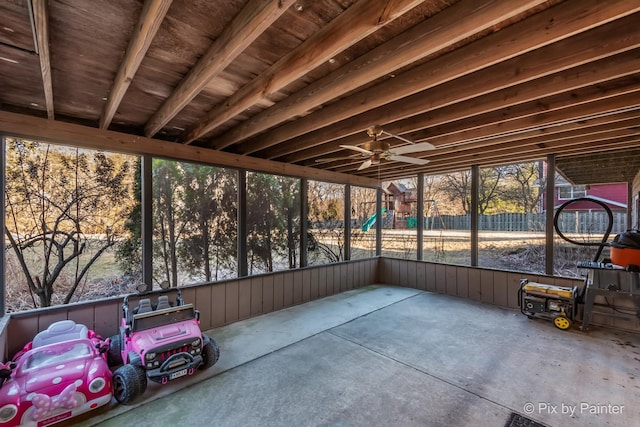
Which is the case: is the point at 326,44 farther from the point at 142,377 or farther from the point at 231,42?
the point at 142,377

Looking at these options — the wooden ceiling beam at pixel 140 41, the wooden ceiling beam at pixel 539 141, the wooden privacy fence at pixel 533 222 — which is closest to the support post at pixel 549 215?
the wooden privacy fence at pixel 533 222

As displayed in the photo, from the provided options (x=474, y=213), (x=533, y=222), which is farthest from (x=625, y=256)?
(x=474, y=213)

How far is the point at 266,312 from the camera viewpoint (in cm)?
460

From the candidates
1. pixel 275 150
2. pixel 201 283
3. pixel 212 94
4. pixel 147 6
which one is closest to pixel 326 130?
pixel 275 150

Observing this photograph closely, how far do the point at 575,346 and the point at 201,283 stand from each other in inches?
195

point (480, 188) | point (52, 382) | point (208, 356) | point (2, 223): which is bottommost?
point (208, 356)

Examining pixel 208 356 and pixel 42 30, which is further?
pixel 208 356

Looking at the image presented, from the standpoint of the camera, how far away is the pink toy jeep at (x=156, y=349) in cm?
233

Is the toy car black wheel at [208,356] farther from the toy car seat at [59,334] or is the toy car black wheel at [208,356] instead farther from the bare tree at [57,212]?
the bare tree at [57,212]

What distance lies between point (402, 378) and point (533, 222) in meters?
3.95

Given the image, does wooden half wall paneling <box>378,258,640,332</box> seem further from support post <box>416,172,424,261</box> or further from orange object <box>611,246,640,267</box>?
orange object <box>611,246,640,267</box>

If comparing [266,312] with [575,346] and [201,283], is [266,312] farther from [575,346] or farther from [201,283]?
[575,346]

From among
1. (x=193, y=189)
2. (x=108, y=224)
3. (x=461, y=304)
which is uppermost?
(x=193, y=189)

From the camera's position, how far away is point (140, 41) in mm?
1610
